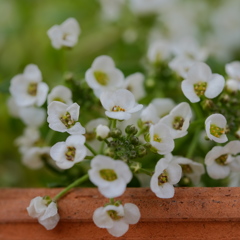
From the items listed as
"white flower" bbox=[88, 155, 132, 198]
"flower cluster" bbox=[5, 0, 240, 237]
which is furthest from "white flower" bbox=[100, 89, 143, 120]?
"white flower" bbox=[88, 155, 132, 198]

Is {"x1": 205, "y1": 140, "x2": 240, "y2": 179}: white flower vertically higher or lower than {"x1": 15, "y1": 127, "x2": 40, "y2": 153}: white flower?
lower

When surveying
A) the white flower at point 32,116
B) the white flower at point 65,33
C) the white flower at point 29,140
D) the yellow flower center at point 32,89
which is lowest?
the white flower at point 29,140

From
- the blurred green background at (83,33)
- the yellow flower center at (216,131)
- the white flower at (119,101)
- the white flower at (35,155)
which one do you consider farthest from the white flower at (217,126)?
the blurred green background at (83,33)

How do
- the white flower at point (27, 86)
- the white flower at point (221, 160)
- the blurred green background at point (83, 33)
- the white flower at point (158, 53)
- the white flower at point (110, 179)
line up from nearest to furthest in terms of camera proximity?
the white flower at point (110, 179) < the white flower at point (221, 160) < the white flower at point (27, 86) < the white flower at point (158, 53) < the blurred green background at point (83, 33)

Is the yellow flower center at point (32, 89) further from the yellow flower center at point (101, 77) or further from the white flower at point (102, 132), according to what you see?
the white flower at point (102, 132)

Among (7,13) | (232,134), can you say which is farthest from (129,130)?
(7,13)

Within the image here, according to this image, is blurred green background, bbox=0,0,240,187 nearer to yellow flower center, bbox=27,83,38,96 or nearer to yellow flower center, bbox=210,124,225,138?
yellow flower center, bbox=27,83,38,96

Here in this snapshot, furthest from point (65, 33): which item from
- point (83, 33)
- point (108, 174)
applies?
point (83, 33)
